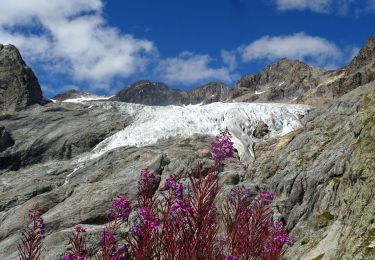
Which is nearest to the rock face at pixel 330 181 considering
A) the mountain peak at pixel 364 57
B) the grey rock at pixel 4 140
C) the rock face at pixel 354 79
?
the grey rock at pixel 4 140

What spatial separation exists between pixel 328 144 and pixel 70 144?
3060cm

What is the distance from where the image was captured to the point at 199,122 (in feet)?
181

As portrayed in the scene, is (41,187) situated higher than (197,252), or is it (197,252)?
(41,187)

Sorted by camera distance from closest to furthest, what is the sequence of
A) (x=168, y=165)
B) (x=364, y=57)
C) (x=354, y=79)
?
(x=168, y=165) < (x=354, y=79) < (x=364, y=57)

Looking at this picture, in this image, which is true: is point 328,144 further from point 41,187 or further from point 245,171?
point 41,187

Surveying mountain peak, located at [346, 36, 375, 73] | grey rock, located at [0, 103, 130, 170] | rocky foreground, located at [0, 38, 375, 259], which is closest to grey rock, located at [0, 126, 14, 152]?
rocky foreground, located at [0, 38, 375, 259]

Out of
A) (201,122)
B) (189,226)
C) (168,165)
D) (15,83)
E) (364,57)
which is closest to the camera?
(189,226)

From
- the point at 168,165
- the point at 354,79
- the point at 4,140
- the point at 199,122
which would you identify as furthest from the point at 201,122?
the point at 354,79

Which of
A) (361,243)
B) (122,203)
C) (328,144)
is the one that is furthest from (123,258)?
(328,144)

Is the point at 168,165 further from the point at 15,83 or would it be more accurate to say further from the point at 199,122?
the point at 15,83

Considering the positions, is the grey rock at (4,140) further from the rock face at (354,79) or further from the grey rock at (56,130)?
the rock face at (354,79)

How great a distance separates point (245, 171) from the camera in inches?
1511

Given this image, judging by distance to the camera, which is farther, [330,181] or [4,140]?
[4,140]

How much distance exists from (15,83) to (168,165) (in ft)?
118
